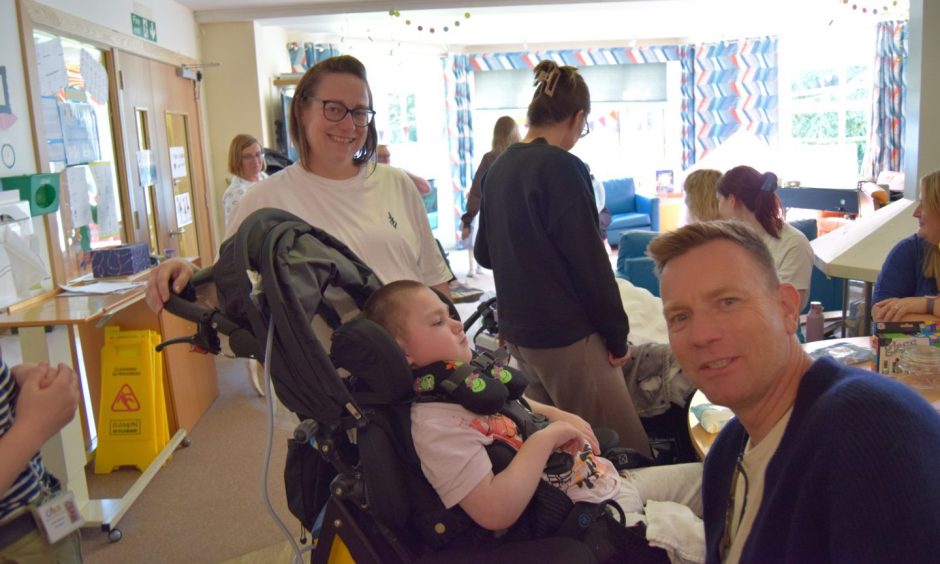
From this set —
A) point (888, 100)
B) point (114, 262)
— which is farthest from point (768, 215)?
point (888, 100)

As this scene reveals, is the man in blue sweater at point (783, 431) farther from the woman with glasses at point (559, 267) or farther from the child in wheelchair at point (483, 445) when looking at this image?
the woman with glasses at point (559, 267)

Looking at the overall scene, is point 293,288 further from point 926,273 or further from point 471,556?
point 926,273

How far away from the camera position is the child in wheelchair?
143 centimetres

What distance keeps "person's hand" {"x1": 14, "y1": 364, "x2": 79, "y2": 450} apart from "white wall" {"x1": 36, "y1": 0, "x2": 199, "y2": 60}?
9.65ft

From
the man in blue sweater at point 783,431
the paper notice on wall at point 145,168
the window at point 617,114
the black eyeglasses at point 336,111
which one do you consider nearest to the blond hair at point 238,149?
the paper notice on wall at point 145,168

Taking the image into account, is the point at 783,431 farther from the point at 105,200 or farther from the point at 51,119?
the point at 105,200

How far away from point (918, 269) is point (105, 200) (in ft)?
13.3

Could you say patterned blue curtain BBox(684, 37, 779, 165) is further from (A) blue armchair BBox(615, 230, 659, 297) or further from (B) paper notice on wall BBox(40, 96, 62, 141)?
(B) paper notice on wall BBox(40, 96, 62, 141)

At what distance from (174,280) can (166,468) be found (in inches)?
97.3

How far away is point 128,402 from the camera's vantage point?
11.7 feet

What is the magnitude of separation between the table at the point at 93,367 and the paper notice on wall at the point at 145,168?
120cm

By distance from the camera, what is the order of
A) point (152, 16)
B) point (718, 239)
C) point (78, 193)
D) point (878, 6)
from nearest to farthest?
point (718, 239) < point (78, 193) < point (152, 16) < point (878, 6)

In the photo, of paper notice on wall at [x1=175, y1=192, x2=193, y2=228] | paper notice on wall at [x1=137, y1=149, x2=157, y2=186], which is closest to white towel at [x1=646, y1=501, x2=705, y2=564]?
paper notice on wall at [x1=137, y1=149, x2=157, y2=186]

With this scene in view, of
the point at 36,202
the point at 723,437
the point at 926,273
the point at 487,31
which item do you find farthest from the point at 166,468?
the point at 487,31
